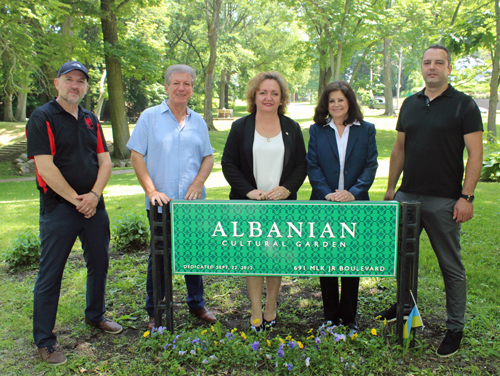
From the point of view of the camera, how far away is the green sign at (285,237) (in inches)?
118

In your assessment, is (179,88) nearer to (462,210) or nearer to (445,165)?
(445,165)

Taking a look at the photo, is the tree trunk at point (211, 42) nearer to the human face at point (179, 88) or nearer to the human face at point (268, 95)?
the human face at point (179, 88)

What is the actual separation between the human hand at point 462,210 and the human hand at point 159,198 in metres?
2.16

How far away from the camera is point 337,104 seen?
3270 millimetres

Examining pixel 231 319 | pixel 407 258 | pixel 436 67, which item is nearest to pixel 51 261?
pixel 231 319

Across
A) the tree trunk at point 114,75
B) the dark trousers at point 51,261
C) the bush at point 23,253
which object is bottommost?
the bush at point 23,253

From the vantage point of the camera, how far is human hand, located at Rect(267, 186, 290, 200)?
3.20 m

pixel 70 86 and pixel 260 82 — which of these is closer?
pixel 70 86

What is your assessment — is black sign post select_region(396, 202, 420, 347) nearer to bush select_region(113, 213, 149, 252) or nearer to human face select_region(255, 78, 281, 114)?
human face select_region(255, 78, 281, 114)

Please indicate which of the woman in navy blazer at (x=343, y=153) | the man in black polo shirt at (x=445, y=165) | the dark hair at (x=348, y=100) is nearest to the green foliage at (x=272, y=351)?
the woman in navy blazer at (x=343, y=153)

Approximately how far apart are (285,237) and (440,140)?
137cm

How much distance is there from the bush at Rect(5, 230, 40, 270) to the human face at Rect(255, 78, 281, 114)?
11.3 feet

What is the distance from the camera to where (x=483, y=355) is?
3057 millimetres

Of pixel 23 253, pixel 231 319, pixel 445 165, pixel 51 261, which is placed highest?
pixel 445 165
